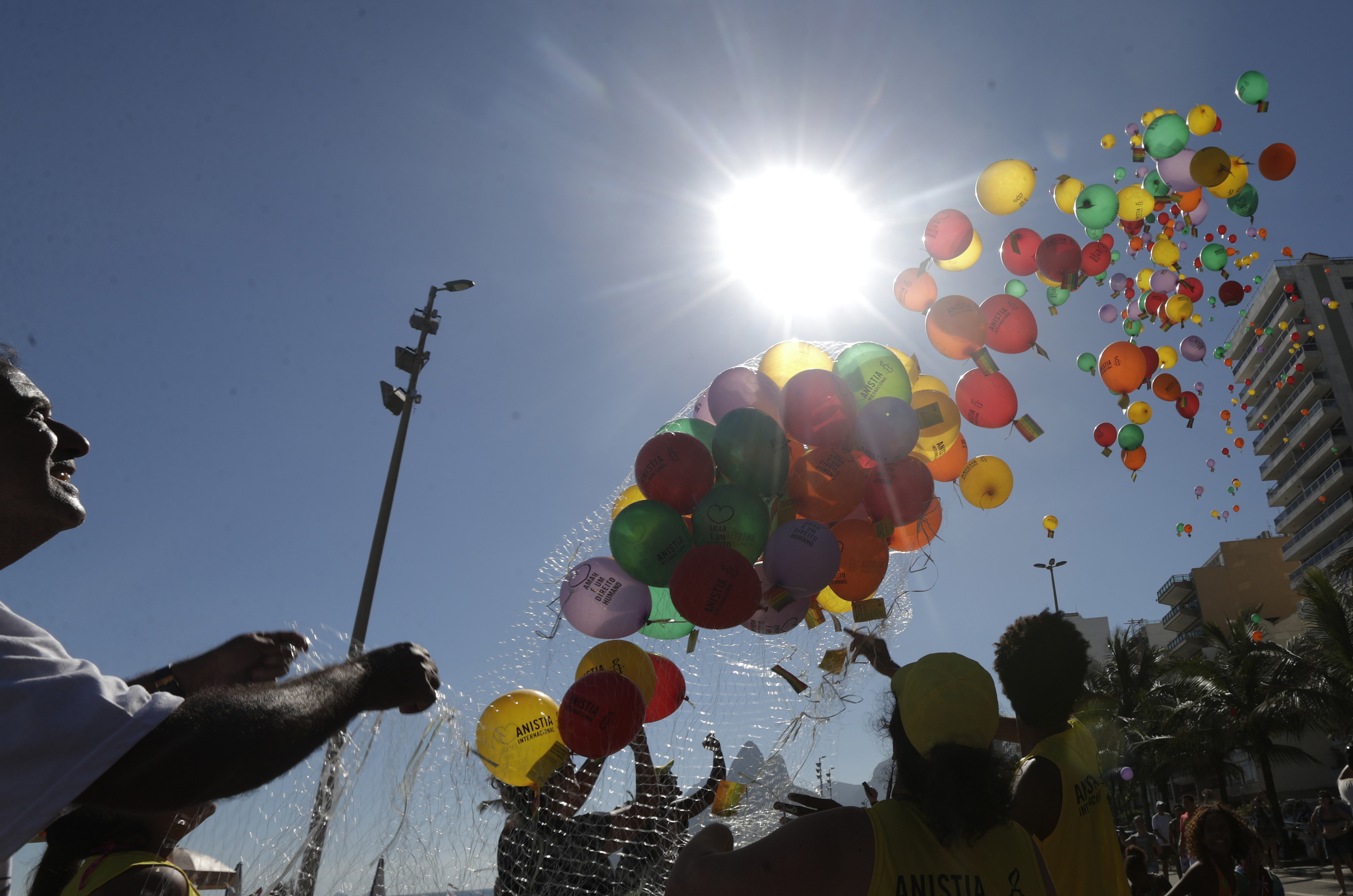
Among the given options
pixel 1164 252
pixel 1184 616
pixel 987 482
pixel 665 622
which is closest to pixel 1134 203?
pixel 1164 252

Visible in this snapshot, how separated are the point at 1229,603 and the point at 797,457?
54.6 metres

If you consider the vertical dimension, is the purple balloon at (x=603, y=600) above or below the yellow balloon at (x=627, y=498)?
below

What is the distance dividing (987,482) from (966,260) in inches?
79.1

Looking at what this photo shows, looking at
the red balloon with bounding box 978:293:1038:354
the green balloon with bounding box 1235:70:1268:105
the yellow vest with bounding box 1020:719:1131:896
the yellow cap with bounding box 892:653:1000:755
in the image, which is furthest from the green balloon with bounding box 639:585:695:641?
the green balloon with bounding box 1235:70:1268:105

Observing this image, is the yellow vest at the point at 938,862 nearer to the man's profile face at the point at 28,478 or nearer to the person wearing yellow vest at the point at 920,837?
the person wearing yellow vest at the point at 920,837

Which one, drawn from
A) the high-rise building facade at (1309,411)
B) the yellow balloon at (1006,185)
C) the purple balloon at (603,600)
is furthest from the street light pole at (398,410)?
the high-rise building facade at (1309,411)

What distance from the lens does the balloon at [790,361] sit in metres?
4.54

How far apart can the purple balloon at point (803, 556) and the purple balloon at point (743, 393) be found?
0.68 m

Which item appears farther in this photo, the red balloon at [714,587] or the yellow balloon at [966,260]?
the yellow balloon at [966,260]

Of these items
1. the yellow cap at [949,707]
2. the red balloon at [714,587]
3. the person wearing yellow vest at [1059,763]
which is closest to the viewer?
the yellow cap at [949,707]

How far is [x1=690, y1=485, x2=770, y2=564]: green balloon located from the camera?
3846 millimetres

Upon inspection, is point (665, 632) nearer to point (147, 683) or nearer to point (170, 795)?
point (147, 683)

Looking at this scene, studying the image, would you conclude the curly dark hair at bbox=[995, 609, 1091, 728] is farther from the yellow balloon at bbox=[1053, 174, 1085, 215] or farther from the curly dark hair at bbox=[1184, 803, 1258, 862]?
the yellow balloon at bbox=[1053, 174, 1085, 215]

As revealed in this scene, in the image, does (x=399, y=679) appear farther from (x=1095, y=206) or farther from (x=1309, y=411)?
(x=1309, y=411)
